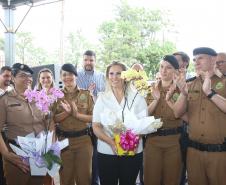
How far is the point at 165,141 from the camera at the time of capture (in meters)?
3.66

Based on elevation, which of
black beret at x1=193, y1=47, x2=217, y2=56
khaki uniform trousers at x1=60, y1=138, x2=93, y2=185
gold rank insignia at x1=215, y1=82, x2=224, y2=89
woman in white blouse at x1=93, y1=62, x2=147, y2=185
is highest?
black beret at x1=193, y1=47, x2=217, y2=56

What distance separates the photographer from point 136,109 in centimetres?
315

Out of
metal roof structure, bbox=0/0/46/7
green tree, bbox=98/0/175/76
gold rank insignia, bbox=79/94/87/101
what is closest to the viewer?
gold rank insignia, bbox=79/94/87/101

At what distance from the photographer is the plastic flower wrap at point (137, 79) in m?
3.04

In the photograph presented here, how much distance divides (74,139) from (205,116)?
1.44 meters

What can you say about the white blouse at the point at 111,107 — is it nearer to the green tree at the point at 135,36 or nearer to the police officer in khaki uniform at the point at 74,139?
the police officer in khaki uniform at the point at 74,139

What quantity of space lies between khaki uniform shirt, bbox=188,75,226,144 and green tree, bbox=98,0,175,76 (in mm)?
13257

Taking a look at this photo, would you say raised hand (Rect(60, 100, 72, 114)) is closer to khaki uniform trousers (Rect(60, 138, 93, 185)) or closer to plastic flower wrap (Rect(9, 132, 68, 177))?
khaki uniform trousers (Rect(60, 138, 93, 185))

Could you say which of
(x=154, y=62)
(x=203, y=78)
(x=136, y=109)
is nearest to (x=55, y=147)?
(x=136, y=109)

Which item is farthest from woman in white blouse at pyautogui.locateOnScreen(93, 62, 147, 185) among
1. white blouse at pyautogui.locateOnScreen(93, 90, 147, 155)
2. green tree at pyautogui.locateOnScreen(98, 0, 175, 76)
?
green tree at pyautogui.locateOnScreen(98, 0, 175, 76)

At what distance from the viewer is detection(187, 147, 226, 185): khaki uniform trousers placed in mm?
3193

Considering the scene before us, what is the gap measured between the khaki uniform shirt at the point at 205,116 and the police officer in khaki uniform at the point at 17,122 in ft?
4.71

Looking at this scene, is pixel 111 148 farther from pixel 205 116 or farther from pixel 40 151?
Answer: pixel 205 116

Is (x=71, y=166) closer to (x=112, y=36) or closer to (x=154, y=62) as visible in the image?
(x=154, y=62)
